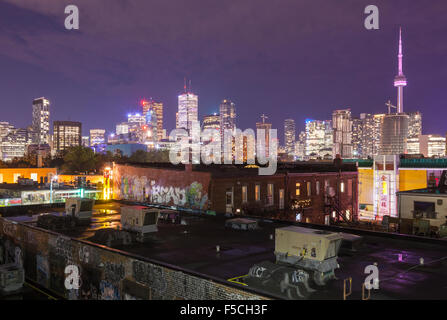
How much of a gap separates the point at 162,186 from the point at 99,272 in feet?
96.6

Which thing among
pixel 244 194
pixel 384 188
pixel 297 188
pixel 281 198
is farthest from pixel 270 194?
pixel 384 188

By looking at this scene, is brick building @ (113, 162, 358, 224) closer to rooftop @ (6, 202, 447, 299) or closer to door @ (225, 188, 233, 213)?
door @ (225, 188, 233, 213)

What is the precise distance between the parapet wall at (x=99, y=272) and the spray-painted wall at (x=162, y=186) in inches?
745

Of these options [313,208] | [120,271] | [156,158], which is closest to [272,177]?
[313,208]

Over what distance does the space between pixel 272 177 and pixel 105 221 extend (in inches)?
897

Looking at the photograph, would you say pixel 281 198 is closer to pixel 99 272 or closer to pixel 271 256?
pixel 271 256

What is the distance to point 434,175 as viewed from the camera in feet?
165

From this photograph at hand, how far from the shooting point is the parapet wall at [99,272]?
16812mm

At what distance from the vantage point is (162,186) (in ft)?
170

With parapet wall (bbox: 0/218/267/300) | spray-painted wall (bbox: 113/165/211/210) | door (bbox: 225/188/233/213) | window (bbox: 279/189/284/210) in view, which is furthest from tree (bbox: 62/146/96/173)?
parapet wall (bbox: 0/218/267/300)

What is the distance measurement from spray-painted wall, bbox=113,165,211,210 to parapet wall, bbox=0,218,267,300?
18935mm

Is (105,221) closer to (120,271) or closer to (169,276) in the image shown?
(120,271)

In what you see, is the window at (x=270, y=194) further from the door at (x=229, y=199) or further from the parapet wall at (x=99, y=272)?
the parapet wall at (x=99, y=272)

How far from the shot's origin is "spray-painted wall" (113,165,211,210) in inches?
1763
